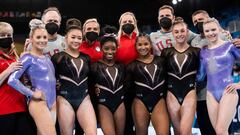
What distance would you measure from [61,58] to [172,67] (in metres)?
1.41

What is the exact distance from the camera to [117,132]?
4.47 m

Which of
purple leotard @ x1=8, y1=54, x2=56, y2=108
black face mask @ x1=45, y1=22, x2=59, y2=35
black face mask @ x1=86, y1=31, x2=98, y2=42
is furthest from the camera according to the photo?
black face mask @ x1=86, y1=31, x2=98, y2=42

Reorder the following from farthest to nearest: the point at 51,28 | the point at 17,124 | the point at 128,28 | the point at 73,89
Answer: the point at 128,28, the point at 51,28, the point at 73,89, the point at 17,124

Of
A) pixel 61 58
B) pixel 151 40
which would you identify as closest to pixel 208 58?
pixel 151 40

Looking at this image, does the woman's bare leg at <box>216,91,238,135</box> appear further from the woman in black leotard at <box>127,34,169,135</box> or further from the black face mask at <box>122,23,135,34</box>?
the black face mask at <box>122,23,135,34</box>

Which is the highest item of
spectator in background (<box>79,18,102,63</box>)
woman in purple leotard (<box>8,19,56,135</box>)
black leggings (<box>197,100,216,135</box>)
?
spectator in background (<box>79,18,102,63</box>)

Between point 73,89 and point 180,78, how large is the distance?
1.35 metres

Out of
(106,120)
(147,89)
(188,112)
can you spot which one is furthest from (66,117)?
(188,112)

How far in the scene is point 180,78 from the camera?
446 cm

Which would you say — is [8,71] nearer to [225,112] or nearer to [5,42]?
[5,42]

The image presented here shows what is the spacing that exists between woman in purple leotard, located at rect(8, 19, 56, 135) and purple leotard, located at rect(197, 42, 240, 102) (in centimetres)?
189

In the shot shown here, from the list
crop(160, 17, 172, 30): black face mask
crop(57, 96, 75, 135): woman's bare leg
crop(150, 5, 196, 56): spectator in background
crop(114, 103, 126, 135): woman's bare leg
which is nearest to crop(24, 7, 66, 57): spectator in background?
crop(57, 96, 75, 135): woman's bare leg

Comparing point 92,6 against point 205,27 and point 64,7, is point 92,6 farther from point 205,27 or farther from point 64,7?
point 205,27

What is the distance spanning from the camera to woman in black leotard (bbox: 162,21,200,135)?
441cm
